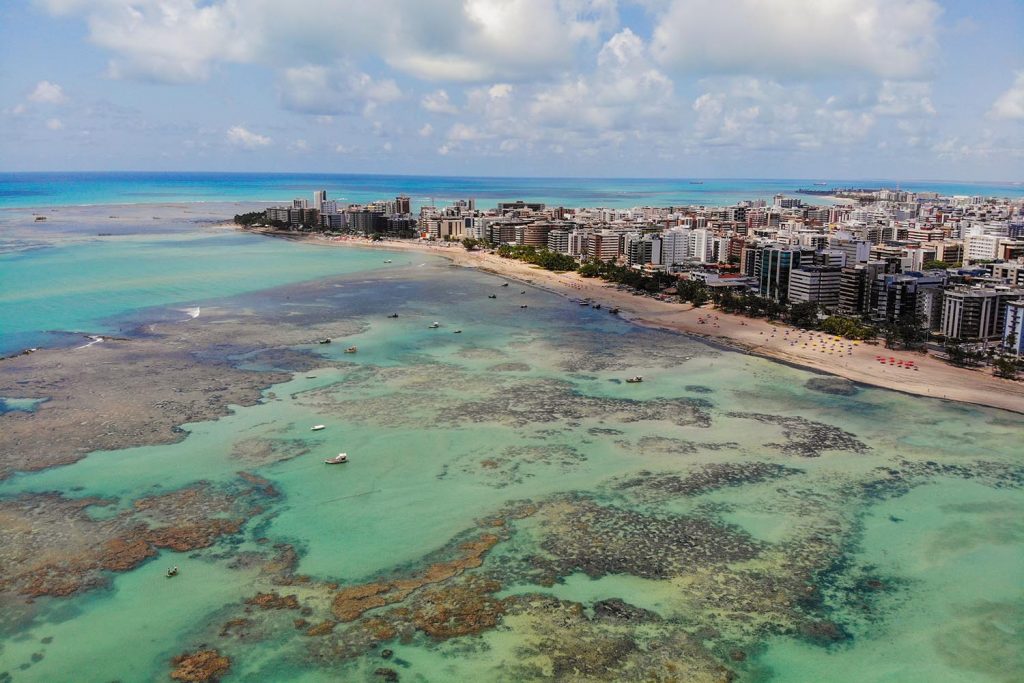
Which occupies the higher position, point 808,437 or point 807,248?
point 807,248

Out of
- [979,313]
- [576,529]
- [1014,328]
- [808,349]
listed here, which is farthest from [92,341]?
[979,313]

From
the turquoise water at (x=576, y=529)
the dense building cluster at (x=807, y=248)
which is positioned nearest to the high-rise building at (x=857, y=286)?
the dense building cluster at (x=807, y=248)

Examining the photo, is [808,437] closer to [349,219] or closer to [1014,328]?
[1014,328]

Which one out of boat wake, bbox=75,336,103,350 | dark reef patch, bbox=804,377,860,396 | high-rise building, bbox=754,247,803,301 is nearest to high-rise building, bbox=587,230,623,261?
high-rise building, bbox=754,247,803,301

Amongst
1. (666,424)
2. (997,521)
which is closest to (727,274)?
(666,424)

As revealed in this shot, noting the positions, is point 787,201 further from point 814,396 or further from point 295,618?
point 295,618

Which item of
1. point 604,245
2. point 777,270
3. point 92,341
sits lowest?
point 92,341

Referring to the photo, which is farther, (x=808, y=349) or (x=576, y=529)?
(x=808, y=349)
